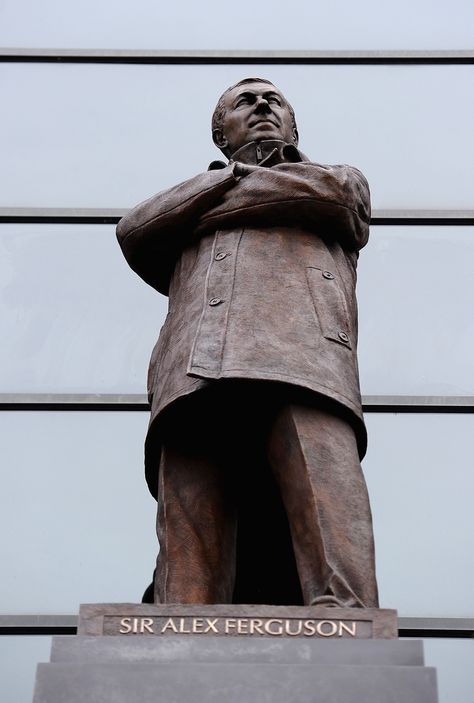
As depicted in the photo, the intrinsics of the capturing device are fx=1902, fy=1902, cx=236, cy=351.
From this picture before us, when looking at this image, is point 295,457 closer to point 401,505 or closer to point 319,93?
point 401,505

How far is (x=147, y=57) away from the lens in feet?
45.3

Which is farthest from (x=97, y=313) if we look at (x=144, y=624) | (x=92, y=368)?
(x=144, y=624)

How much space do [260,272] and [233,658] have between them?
1.87m

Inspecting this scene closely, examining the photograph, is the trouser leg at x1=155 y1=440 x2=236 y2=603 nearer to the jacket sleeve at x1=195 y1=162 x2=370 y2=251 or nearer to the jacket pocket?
the jacket pocket

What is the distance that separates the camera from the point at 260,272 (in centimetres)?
778

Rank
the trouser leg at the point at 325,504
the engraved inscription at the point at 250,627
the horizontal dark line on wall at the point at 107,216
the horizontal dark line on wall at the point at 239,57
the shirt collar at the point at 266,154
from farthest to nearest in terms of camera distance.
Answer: the horizontal dark line on wall at the point at 239,57 < the horizontal dark line on wall at the point at 107,216 < the shirt collar at the point at 266,154 < the trouser leg at the point at 325,504 < the engraved inscription at the point at 250,627

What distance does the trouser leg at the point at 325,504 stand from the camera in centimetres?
706

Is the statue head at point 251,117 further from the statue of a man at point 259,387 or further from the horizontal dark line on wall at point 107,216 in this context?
the horizontal dark line on wall at point 107,216

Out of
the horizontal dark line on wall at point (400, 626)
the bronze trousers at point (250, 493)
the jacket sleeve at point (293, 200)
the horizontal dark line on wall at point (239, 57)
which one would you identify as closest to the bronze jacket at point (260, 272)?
the jacket sleeve at point (293, 200)

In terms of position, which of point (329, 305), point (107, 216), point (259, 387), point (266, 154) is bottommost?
point (259, 387)

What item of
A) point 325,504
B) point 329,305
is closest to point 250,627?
point 325,504

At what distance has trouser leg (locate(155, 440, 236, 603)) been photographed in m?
7.37

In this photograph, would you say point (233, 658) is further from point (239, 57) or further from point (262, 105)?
point (239, 57)

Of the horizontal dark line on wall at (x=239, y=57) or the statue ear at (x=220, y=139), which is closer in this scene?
the statue ear at (x=220, y=139)
